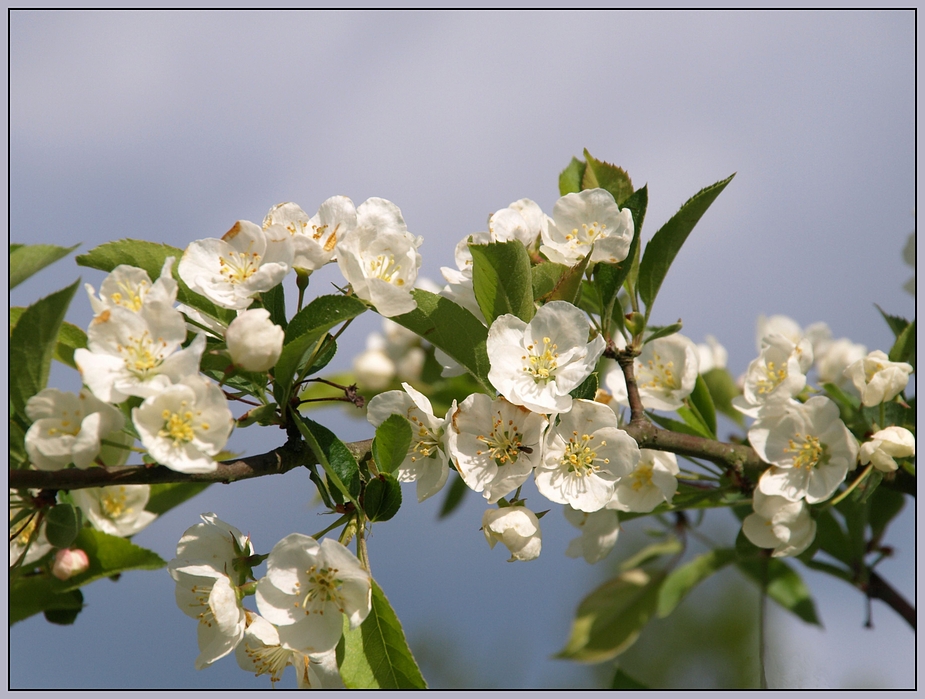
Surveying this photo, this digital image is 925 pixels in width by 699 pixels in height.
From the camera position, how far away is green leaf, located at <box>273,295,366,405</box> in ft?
3.70

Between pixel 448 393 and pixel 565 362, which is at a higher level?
pixel 565 362

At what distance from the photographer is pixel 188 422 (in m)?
1.10

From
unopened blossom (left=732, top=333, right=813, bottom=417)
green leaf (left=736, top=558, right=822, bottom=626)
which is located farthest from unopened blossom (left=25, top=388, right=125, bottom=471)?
Answer: green leaf (left=736, top=558, right=822, bottom=626)

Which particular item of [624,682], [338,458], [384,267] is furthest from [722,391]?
[338,458]

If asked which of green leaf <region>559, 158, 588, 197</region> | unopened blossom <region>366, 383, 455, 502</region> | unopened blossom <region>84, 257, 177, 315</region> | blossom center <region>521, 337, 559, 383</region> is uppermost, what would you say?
green leaf <region>559, 158, 588, 197</region>

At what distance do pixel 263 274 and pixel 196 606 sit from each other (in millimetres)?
567

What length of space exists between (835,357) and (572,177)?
53.0 inches

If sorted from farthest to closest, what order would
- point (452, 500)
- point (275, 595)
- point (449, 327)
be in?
point (452, 500), point (449, 327), point (275, 595)

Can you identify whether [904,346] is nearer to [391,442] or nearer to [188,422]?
[391,442]

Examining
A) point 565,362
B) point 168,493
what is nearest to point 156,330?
point 565,362

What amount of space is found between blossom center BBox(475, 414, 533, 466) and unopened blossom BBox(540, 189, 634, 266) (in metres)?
0.34

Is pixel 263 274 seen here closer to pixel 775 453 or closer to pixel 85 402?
pixel 85 402

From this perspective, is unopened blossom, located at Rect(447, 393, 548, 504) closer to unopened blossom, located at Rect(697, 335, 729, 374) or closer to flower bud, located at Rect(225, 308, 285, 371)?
flower bud, located at Rect(225, 308, 285, 371)

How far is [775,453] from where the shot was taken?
5.05 ft
